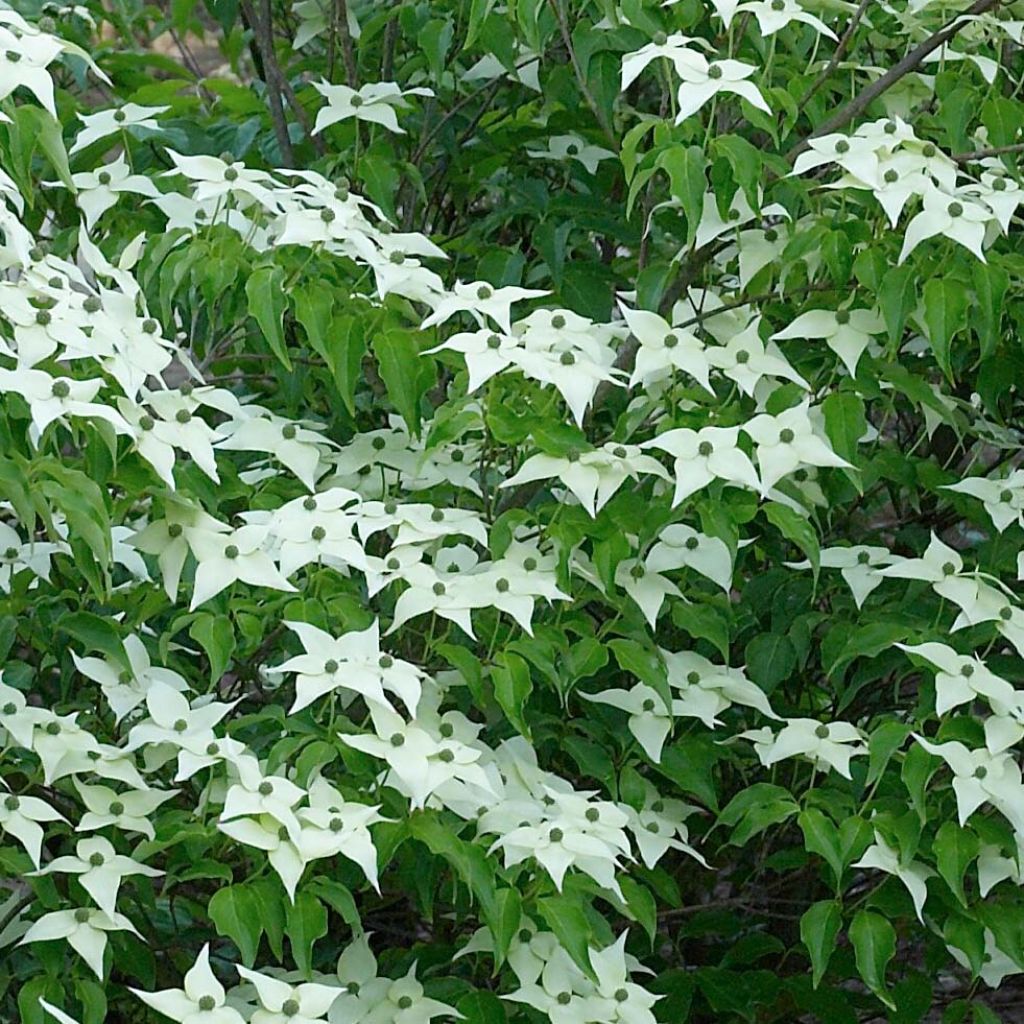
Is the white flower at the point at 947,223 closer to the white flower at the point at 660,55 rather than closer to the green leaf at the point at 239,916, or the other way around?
the white flower at the point at 660,55

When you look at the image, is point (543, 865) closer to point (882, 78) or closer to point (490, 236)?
point (882, 78)

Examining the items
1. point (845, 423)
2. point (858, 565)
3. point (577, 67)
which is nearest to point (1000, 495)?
point (858, 565)

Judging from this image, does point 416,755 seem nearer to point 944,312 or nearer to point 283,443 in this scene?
point 283,443

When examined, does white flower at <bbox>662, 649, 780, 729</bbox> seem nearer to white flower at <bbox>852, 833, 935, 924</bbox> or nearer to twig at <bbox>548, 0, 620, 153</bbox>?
white flower at <bbox>852, 833, 935, 924</bbox>

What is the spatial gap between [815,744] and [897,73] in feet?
2.82

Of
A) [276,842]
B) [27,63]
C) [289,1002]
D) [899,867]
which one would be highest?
[27,63]

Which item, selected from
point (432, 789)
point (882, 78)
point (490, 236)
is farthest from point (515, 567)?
point (490, 236)

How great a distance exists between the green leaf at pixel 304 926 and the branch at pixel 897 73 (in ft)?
3.62

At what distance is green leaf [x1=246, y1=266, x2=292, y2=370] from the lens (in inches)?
81.5

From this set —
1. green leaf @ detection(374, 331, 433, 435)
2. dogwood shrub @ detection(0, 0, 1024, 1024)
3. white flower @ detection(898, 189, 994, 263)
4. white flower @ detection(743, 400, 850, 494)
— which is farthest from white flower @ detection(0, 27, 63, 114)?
white flower @ detection(898, 189, 994, 263)

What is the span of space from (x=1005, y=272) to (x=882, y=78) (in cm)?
37

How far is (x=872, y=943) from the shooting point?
209 cm

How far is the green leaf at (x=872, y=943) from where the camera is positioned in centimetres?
208

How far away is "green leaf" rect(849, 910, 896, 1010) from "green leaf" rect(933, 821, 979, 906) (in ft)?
0.32
